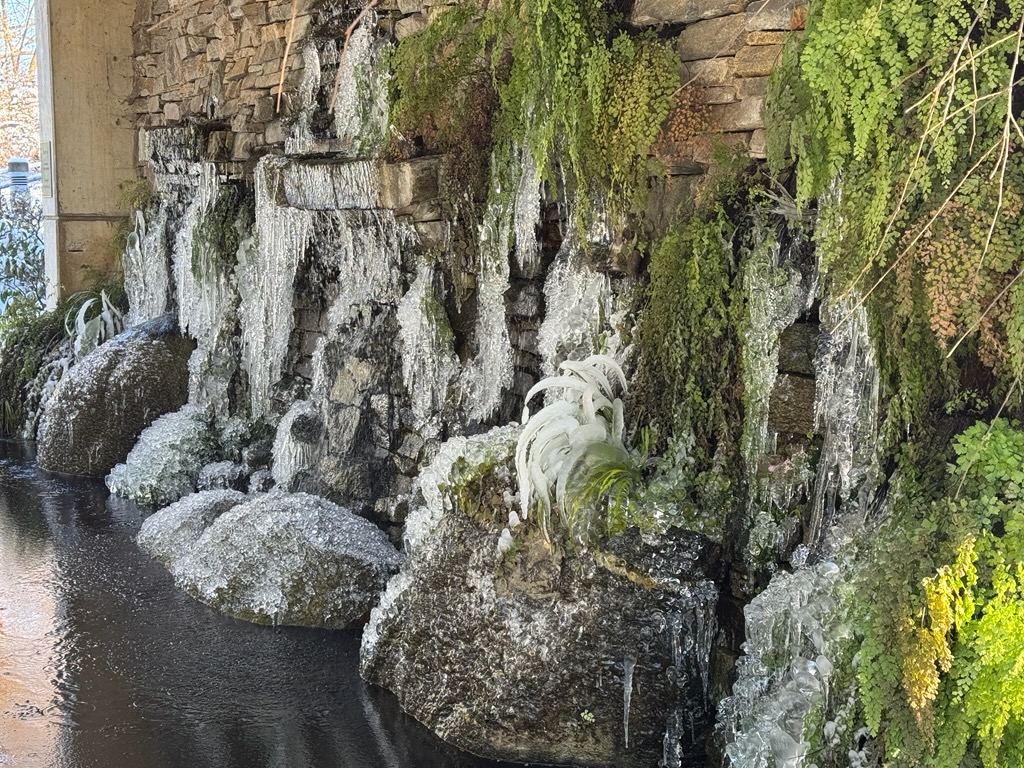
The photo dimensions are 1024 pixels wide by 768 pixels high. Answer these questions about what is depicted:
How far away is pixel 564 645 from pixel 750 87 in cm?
202

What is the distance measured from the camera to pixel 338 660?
4742mm

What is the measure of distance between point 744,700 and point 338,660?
185cm

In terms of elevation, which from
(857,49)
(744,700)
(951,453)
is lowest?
(744,700)

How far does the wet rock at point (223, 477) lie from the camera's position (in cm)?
708

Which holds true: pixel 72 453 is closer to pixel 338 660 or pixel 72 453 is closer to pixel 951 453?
pixel 338 660

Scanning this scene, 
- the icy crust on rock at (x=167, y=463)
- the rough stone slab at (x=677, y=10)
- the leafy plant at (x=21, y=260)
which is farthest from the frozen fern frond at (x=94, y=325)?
the rough stone slab at (x=677, y=10)

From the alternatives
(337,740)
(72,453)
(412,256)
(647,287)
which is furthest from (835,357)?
(72,453)

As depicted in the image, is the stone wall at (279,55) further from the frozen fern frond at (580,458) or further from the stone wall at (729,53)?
the frozen fern frond at (580,458)

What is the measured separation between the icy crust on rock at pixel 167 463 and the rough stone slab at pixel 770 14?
16.0 ft

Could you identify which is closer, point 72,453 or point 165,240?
point 72,453

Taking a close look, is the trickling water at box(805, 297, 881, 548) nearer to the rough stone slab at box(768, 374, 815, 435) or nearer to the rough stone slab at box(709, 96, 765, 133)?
the rough stone slab at box(768, 374, 815, 435)

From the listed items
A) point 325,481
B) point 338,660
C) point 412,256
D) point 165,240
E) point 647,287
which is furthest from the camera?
point 165,240

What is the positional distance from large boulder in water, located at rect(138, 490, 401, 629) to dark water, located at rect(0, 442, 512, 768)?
4.0 inches

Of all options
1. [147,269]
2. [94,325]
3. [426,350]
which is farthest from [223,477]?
[94,325]
